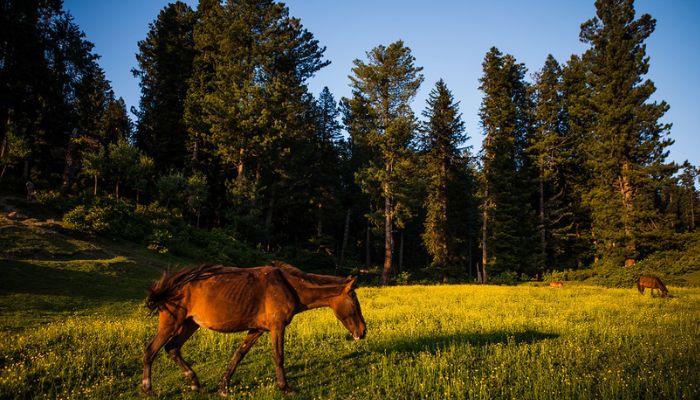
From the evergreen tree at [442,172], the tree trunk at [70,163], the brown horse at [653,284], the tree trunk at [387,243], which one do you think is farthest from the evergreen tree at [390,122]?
the tree trunk at [70,163]

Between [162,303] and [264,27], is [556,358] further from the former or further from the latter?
[264,27]

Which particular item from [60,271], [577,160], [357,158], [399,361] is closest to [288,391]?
[399,361]

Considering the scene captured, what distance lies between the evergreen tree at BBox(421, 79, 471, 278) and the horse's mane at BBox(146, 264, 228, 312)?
124 feet

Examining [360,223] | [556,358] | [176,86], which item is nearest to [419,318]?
[556,358]

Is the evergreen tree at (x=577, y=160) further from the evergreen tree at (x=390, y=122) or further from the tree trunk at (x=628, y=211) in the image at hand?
the evergreen tree at (x=390, y=122)

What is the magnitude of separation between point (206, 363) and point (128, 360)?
1.81m

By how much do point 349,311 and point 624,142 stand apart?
1707 inches

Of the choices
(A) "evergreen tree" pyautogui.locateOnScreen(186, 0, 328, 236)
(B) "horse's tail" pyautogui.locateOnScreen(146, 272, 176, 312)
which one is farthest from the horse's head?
(A) "evergreen tree" pyautogui.locateOnScreen(186, 0, 328, 236)

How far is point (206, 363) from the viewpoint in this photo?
27.0 feet

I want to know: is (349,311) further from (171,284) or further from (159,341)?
(159,341)

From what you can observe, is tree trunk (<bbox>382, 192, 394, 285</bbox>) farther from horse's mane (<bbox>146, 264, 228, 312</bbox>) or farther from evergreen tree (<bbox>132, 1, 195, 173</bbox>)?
horse's mane (<bbox>146, 264, 228, 312</bbox>)

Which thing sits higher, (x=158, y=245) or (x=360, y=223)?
(x=360, y=223)

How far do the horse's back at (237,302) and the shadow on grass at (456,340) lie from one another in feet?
11.3

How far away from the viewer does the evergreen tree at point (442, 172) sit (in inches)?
1666
